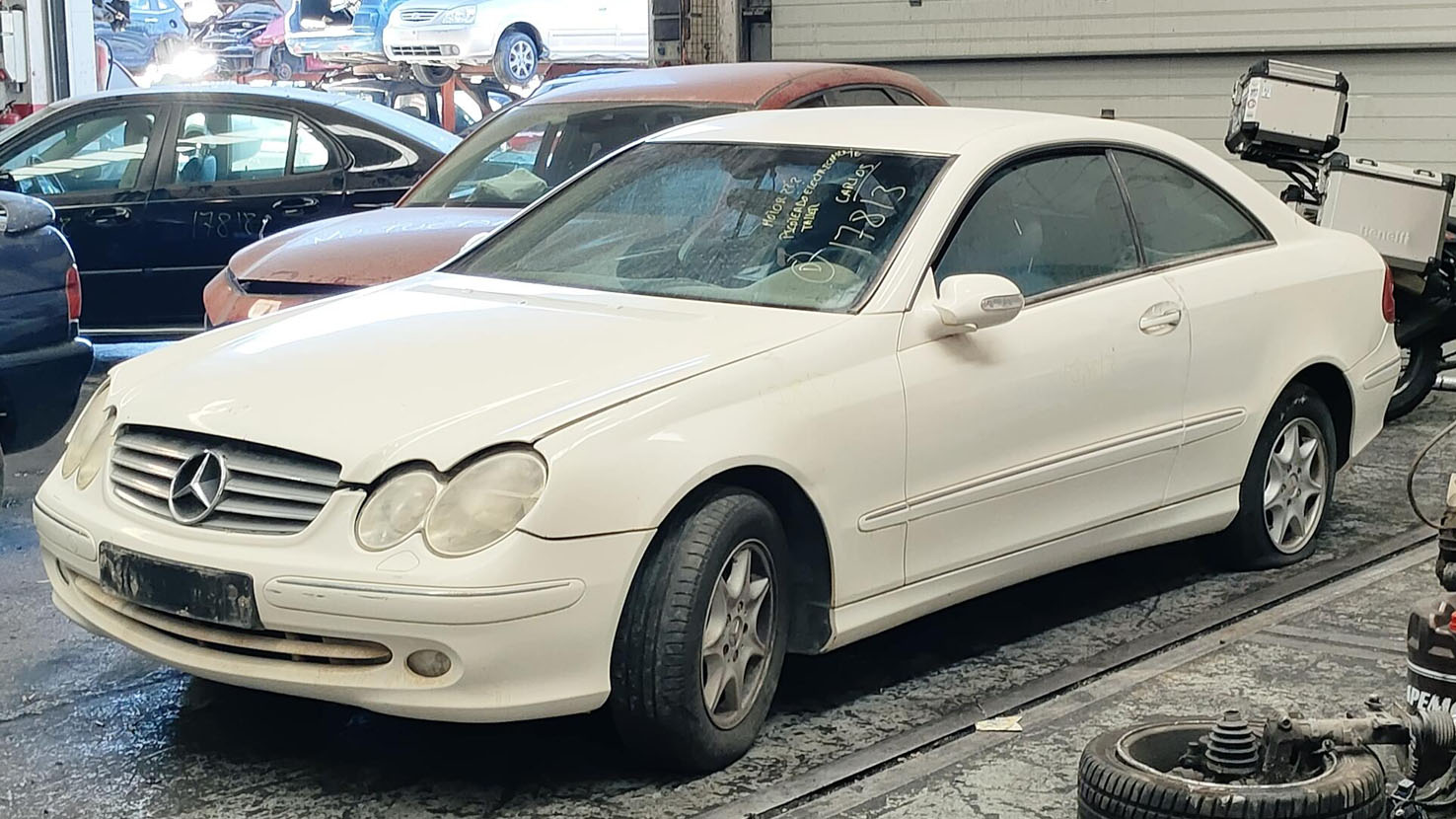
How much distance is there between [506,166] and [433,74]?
1093 centimetres

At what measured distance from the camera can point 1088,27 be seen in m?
10.6

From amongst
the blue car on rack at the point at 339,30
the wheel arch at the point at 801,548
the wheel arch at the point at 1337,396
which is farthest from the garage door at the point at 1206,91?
the blue car on rack at the point at 339,30

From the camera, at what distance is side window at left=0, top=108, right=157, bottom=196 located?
29.3 feet

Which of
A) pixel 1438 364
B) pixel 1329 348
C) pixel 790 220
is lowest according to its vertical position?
pixel 1438 364

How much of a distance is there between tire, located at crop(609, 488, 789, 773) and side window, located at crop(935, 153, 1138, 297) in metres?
1.00

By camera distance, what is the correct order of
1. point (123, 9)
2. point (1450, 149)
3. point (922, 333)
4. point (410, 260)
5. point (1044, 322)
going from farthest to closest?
1. point (123, 9)
2. point (1450, 149)
3. point (410, 260)
4. point (1044, 322)
5. point (922, 333)

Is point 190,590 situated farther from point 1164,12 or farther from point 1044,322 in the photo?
point 1164,12

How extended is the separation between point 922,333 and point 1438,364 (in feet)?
15.2

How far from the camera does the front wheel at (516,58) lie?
58.1 feet

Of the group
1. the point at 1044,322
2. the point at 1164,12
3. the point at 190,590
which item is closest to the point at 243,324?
the point at 190,590

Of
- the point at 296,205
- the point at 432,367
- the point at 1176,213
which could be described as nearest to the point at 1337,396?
the point at 1176,213

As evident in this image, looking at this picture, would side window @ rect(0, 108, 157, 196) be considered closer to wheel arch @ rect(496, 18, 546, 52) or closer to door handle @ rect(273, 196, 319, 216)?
door handle @ rect(273, 196, 319, 216)

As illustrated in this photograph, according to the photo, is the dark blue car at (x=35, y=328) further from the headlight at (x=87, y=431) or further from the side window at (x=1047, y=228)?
the side window at (x=1047, y=228)

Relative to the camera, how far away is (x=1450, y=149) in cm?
967
